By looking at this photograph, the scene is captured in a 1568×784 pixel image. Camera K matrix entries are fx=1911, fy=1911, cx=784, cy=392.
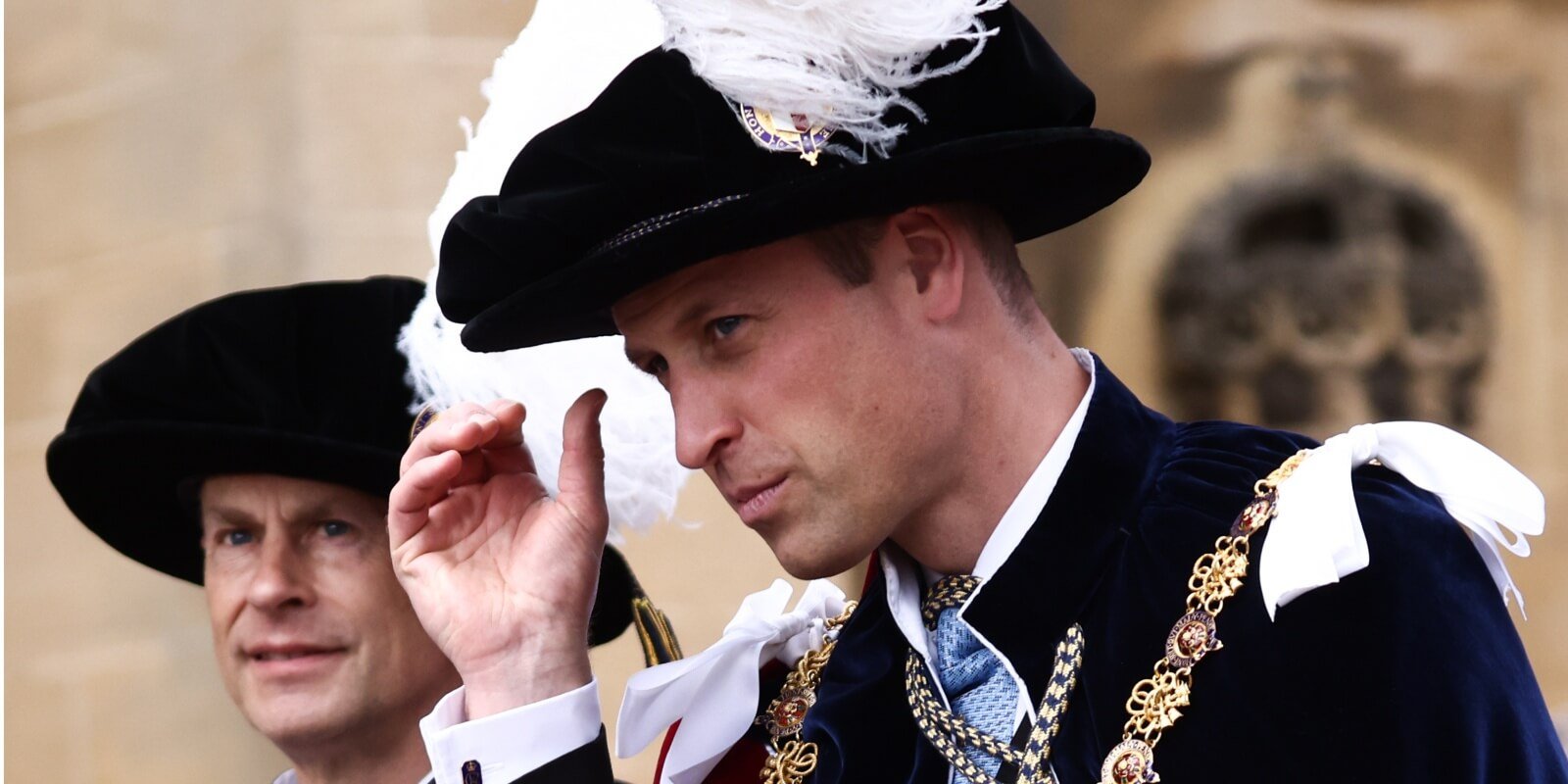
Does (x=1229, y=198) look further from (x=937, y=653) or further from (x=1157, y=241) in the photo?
(x=937, y=653)

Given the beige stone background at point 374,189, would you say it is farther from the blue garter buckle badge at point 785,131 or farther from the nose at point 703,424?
the blue garter buckle badge at point 785,131

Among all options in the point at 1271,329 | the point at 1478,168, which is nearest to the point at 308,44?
the point at 1271,329

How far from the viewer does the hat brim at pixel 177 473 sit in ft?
10.4

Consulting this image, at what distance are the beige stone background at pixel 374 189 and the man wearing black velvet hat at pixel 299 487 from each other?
4.69 ft

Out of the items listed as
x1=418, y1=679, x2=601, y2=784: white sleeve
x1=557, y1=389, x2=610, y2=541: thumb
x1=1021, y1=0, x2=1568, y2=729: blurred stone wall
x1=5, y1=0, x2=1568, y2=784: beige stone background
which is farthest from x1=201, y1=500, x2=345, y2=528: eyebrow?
x1=1021, y1=0, x2=1568, y2=729: blurred stone wall

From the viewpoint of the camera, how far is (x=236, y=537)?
132 inches

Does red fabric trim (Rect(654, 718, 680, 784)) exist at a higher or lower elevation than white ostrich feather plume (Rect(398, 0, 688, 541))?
lower

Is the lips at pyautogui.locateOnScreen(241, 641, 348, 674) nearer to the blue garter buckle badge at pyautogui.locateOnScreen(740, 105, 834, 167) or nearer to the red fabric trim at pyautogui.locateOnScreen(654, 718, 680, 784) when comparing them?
the red fabric trim at pyautogui.locateOnScreen(654, 718, 680, 784)

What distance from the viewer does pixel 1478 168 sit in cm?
497

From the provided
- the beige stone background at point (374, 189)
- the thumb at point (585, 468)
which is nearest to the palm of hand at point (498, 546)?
the thumb at point (585, 468)

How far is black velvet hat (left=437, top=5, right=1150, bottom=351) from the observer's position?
7.34ft

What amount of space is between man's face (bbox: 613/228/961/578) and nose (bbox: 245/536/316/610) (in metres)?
1.15

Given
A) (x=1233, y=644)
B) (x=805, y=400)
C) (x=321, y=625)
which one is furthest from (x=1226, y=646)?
(x=321, y=625)

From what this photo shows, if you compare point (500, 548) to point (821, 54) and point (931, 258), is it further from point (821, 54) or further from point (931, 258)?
point (821, 54)
